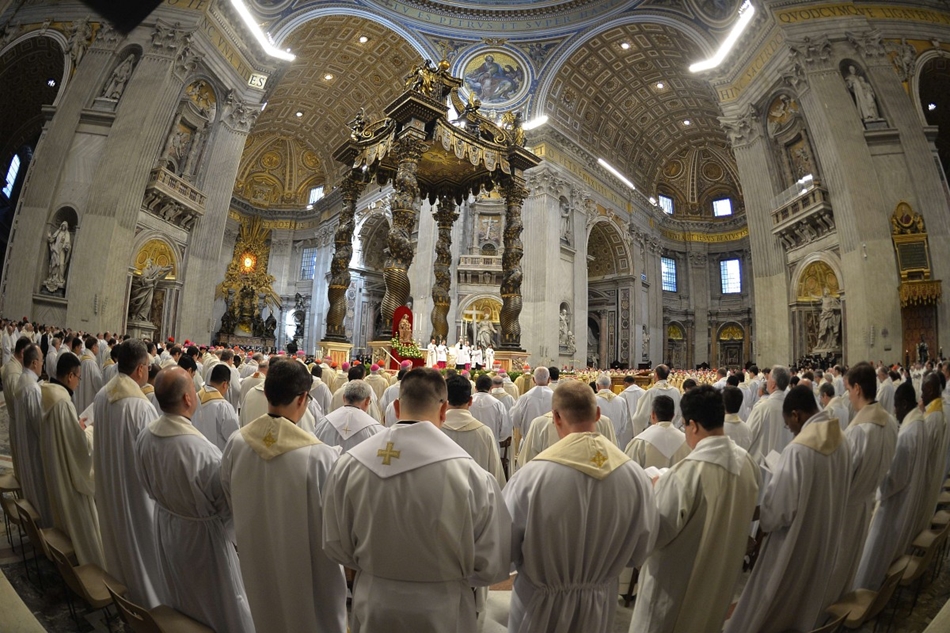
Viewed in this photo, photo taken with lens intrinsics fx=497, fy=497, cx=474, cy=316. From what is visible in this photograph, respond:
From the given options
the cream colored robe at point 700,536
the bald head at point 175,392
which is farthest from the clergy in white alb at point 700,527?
the bald head at point 175,392

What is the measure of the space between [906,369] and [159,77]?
17.4 m

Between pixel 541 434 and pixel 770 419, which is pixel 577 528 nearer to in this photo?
pixel 541 434

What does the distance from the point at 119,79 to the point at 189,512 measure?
10.7 m

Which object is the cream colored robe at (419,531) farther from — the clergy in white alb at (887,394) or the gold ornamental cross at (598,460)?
the clergy in white alb at (887,394)

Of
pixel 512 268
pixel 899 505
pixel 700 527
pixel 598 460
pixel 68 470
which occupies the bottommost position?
pixel 899 505

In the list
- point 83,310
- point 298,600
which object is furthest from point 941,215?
point 83,310

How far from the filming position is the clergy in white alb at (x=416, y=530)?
1.76 meters

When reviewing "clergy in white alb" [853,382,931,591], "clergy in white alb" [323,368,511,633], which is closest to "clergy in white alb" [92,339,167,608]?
"clergy in white alb" [323,368,511,633]

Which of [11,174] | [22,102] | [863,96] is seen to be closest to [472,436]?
[22,102]

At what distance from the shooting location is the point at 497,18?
21.0m

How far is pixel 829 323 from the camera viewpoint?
44.6 ft

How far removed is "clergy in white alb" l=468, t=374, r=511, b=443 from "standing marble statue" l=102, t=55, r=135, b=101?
8585mm

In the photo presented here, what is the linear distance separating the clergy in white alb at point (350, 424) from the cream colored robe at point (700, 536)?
2071 millimetres

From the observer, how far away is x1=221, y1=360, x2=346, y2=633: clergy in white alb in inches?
86.3
